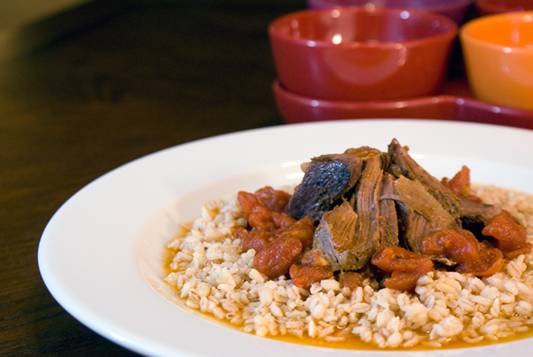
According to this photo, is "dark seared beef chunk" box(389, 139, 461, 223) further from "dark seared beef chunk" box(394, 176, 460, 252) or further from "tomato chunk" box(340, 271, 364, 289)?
"tomato chunk" box(340, 271, 364, 289)

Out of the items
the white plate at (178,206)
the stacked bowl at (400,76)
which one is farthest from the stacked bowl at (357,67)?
the white plate at (178,206)

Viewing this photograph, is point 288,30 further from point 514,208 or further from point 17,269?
point 17,269

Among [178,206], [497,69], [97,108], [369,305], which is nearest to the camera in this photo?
[369,305]

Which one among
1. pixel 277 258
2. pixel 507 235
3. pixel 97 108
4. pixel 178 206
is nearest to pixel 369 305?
pixel 277 258

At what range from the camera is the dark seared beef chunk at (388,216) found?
125 cm

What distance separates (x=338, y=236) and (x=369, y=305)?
5.2 inches

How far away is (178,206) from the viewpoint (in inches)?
60.7

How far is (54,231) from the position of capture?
1.30m

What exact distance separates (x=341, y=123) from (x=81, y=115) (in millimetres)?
893

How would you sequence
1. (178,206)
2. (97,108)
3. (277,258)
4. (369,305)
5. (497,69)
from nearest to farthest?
1. (369,305)
2. (277,258)
3. (178,206)
4. (497,69)
5. (97,108)

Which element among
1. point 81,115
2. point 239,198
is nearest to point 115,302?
point 239,198

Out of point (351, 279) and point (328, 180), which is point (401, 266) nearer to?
point (351, 279)

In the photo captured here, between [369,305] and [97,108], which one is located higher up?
[369,305]

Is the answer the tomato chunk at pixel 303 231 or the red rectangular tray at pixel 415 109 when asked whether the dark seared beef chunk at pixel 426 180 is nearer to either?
the tomato chunk at pixel 303 231
